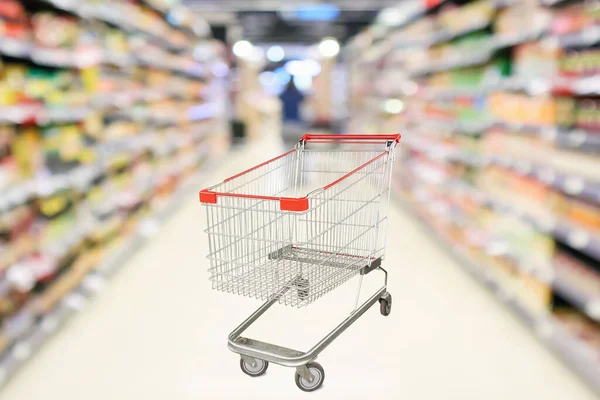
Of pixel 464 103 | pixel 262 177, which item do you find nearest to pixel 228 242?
pixel 262 177

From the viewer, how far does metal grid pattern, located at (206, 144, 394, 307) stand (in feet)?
3.59

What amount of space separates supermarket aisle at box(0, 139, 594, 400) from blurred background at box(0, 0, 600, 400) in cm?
14

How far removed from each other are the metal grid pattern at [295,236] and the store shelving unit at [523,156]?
1997 mm

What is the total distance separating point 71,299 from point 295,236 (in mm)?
3079

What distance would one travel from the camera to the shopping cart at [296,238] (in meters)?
1.05

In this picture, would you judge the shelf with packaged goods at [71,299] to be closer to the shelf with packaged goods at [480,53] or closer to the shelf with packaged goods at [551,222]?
the shelf with packaged goods at [551,222]

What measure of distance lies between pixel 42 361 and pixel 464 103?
3.87 m

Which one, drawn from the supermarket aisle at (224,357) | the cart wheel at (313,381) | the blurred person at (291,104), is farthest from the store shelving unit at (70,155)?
the cart wheel at (313,381)

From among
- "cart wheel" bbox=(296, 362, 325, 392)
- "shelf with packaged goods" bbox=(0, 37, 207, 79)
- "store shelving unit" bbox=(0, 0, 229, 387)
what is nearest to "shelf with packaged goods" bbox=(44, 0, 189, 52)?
"store shelving unit" bbox=(0, 0, 229, 387)

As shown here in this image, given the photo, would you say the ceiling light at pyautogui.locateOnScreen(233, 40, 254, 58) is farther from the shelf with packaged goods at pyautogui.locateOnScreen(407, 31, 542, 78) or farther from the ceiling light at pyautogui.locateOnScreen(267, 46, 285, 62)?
the ceiling light at pyautogui.locateOnScreen(267, 46, 285, 62)

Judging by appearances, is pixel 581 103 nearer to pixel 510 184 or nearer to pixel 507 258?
pixel 510 184

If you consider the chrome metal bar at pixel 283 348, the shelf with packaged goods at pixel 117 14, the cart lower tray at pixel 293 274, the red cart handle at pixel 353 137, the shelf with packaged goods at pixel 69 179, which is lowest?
the shelf with packaged goods at pixel 69 179

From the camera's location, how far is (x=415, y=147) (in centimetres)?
668

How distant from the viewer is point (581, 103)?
3.06 meters
